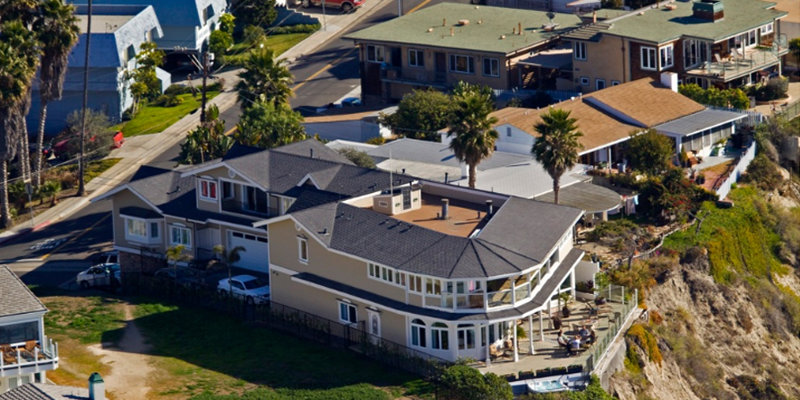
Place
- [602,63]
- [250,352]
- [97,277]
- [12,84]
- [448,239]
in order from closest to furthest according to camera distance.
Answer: [448,239], [250,352], [97,277], [12,84], [602,63]

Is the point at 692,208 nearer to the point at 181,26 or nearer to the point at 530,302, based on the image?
the point at 530,302

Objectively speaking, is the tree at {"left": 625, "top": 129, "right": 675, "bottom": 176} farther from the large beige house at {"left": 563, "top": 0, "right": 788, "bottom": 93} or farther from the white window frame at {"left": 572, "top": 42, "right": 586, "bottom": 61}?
the white window frame at {"left": 572, "top": 42, "right": 586, "bottom": 61}

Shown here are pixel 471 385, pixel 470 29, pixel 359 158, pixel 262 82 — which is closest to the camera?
pixel 471 385

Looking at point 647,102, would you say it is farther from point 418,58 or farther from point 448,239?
point 448,239

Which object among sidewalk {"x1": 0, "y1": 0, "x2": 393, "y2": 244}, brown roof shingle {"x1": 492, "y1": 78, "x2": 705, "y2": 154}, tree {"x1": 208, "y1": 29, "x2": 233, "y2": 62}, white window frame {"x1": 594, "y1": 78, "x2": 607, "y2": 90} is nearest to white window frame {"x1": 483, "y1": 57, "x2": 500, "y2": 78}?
white window frame {"x1": 594, "y1": 78, "x2": 607, "y2": 90}

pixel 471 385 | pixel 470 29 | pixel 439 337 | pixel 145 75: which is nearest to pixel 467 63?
pixel 470 29

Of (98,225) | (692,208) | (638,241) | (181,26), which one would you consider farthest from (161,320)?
Answer: (181,26)
